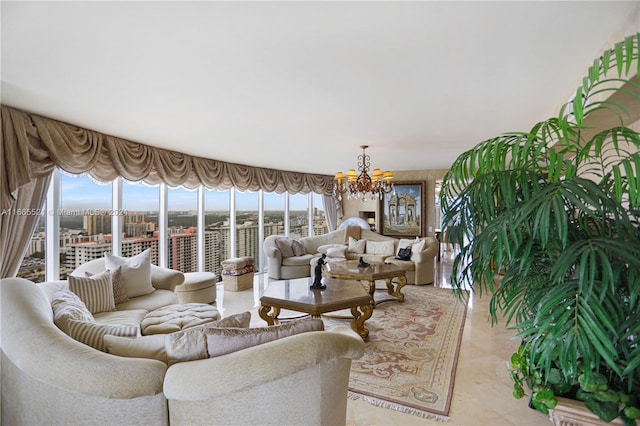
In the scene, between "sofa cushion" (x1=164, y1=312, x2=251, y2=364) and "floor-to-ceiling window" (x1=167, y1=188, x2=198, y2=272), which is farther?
"floor-to-ceiling window" (x1=167, y1=188, x2=198, y2=272)

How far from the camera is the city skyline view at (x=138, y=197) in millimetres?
3768

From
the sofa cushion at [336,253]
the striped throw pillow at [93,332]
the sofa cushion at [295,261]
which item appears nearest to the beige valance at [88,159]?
Result: the sofa cushion at [295,261]

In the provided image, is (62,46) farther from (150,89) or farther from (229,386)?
(229,386)

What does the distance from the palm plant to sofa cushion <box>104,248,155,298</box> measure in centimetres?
320

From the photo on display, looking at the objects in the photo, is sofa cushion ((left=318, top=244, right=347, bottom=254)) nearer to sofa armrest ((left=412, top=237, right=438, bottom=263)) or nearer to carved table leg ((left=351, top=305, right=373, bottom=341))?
sofa armrest ((left=412, top=237, right=438, bottom=263))

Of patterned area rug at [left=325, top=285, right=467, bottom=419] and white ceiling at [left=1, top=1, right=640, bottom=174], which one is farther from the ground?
white ceiling at [left=1, top=1, right=640, bottom=174]

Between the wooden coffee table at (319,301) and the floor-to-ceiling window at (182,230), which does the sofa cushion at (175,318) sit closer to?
the wooden coffee table at (319,301)

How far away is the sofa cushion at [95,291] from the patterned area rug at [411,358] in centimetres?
222

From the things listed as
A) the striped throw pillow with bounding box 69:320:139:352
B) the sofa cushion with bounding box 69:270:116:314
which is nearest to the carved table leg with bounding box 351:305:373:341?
the striped throw pillow with bounding box 69:320:139:352

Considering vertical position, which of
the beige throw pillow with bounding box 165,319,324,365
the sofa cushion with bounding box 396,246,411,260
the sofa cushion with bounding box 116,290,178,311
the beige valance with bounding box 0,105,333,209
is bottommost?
the sofa cushion with bounding box 116,290,178,311

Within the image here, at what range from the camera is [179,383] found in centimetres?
121

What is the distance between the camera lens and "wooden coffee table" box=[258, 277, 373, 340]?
9.69ft

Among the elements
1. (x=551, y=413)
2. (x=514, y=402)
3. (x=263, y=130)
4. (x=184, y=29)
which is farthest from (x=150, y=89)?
(x=514, y=402)

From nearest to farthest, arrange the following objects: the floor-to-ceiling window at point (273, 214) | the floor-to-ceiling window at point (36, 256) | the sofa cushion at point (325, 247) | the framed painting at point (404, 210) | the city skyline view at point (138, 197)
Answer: the floor-to-ceiling window at point (36, 256) → the city skyline view at point (138, 197) → the sofa cushion at point (325, 247) → the floor-to-ceiling window at point (273, 214) → the framed painting at point (404, 210)
